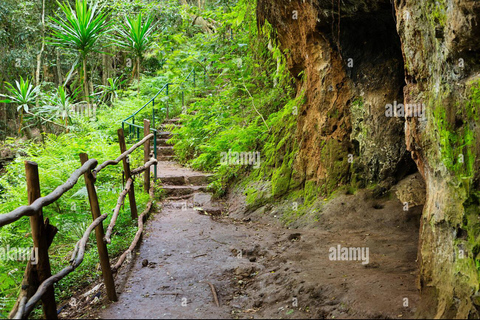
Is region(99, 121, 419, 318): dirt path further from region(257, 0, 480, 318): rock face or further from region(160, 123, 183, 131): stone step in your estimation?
region(160, 123, 183, 131): stone step

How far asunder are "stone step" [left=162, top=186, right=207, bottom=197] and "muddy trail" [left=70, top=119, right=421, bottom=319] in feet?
4.17

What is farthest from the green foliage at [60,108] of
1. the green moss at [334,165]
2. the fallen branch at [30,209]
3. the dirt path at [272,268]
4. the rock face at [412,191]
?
the rock face at [412,191]

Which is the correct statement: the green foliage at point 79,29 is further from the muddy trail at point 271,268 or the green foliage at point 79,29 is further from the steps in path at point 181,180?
the muddy trail at point 271,268

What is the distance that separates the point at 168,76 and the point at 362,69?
10.6 m

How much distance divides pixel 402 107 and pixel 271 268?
298 centimetres

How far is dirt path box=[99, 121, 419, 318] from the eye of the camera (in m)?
3.72

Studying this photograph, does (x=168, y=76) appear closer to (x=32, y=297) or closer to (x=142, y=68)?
(x=142, y=68)

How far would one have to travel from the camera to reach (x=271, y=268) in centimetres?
484

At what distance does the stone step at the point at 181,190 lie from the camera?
28.6ft

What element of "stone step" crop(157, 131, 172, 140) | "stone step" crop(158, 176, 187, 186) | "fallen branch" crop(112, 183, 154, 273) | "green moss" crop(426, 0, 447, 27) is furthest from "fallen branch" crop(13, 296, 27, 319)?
"stone step" crop(157, 131, 172, 140)

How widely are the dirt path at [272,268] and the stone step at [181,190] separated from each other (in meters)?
1.33

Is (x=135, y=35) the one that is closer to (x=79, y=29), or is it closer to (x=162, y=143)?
(x=79, y=29)

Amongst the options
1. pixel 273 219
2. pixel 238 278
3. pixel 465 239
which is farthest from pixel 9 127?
pixel 465 239

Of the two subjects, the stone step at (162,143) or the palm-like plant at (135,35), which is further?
the palm-like plant at (135,35)
